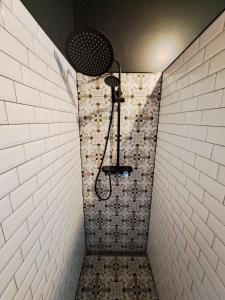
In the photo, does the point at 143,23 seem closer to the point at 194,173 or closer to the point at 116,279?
the point at 194,173

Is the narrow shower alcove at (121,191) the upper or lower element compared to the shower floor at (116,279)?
upper

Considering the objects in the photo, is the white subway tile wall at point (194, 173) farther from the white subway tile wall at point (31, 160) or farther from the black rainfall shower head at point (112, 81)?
the black rainfall shower head at point (112, 81)

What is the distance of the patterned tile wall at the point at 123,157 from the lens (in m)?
1.48

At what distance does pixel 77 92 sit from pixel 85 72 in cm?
50

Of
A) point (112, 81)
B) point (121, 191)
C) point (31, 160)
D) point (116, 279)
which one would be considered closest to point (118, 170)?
point (121, 191)

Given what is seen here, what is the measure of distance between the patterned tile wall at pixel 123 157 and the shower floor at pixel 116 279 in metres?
0.12

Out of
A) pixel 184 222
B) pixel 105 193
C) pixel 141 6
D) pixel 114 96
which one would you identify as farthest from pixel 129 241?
pixel 141 6

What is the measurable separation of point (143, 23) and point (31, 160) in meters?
1.32

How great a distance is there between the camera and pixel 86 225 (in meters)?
1.85

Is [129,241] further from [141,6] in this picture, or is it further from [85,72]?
[141,6]

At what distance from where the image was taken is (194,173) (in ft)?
2.89

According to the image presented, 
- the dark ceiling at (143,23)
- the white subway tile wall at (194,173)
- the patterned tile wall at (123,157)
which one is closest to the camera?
the white subway tile wall at (194,173)

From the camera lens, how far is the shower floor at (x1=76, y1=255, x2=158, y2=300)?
5.09ft

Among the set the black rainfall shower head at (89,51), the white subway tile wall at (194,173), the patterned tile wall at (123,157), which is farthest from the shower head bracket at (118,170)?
the black rainfall shower head at (89,51)
